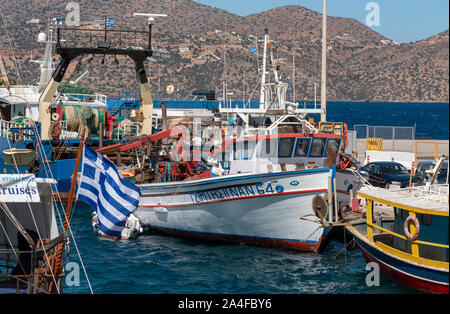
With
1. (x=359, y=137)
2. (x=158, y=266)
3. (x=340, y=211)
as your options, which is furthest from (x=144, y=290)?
(x=359, y=137)

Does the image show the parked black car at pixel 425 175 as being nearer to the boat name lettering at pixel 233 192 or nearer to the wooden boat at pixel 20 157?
the boat name lettering at pixel 233 192

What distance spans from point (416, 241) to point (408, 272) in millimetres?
1159

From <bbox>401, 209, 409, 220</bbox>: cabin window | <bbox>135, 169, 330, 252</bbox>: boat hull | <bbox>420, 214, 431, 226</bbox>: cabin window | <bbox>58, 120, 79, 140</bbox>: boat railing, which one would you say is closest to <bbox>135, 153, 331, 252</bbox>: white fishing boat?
<bbox>135, 169, 330, 252</bbox>: boat hull

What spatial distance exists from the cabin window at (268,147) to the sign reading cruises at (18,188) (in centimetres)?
1020

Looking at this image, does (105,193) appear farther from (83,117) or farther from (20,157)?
(83,117)

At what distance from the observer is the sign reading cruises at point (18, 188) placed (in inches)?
609

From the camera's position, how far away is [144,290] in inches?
704

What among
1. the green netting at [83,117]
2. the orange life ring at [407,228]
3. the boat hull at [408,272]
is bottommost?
the boat hull at [408,272]

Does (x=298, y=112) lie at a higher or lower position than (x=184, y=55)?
lower

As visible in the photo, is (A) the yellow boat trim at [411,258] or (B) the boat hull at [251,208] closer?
(A) the yellow boat trim at [411,258]

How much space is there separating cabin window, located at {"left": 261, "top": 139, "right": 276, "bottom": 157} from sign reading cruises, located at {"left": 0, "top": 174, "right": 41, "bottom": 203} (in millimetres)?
10204

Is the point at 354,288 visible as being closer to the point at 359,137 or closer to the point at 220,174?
the point at 220,174

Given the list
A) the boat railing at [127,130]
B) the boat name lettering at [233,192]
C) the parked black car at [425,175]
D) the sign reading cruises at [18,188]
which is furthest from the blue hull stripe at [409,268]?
the boat railing at [127,130]
